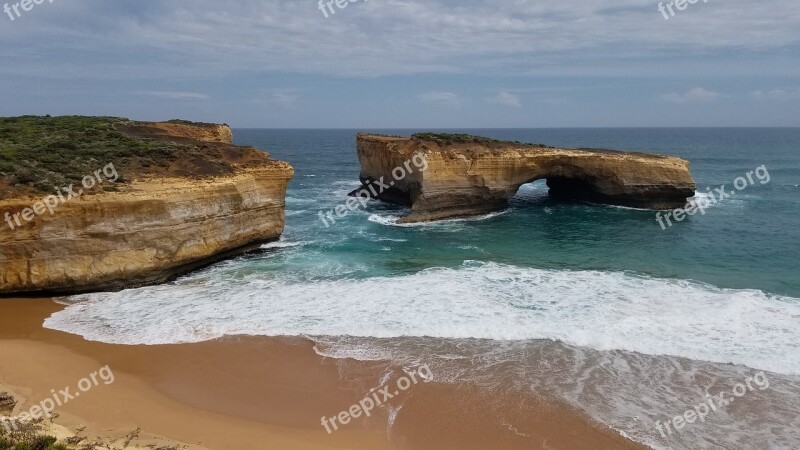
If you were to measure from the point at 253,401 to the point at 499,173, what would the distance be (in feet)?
75.2

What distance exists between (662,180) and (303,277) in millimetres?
24499

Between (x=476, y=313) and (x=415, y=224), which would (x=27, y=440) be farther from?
(x=415, y=224)

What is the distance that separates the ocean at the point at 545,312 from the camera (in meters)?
12.0

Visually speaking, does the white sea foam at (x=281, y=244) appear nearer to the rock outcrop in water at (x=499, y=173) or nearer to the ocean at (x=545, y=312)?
the ocean at (x=545, y=312)

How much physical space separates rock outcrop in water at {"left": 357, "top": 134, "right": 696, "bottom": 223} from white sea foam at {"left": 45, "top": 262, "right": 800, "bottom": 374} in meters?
11.5

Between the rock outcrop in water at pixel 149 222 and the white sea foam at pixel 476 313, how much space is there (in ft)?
3.55

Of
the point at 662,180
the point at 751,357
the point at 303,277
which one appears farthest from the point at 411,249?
the point at 662,180

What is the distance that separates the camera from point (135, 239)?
685 inches

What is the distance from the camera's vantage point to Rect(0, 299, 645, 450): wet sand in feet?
33.5

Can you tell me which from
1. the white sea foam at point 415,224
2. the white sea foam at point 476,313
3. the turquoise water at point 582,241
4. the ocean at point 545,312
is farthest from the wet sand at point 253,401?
the white sea foam at point 415,224

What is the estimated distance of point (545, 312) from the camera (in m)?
16.1

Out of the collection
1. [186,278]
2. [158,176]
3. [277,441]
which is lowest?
[277,441]

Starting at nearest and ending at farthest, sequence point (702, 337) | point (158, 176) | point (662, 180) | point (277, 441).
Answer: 1. point (277, 441)
2. point (702, 337)
3. point (158, 176)
4. point (662, 180)

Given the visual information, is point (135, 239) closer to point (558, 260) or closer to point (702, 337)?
point (558, 260)
